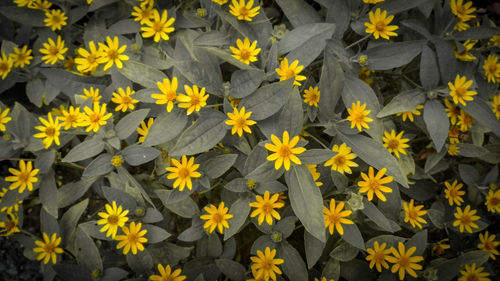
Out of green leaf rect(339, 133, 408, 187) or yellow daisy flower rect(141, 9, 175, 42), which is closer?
green leaf rect(339, 133, 408, 187)

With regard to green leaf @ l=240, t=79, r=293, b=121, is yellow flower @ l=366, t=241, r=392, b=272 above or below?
below

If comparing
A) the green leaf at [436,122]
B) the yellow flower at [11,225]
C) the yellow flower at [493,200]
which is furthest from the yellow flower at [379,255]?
the yellow flower at [11,225]

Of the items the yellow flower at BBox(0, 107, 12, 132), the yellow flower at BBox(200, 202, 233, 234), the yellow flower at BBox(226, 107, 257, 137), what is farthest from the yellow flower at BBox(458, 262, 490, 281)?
the yellow flower at BBox(0, 107, 12, 132)

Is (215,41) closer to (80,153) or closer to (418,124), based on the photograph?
(80,153)

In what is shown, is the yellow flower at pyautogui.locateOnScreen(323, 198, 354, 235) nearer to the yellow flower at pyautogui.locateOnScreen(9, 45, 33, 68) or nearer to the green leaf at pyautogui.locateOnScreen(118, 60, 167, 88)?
the green leaf at pyautogui.locateOnScreen(118, 60, 167, 88)

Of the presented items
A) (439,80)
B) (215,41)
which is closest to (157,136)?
(215,41)

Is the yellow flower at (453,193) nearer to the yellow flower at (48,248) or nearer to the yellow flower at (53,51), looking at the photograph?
the yellow flower at (48,248)
